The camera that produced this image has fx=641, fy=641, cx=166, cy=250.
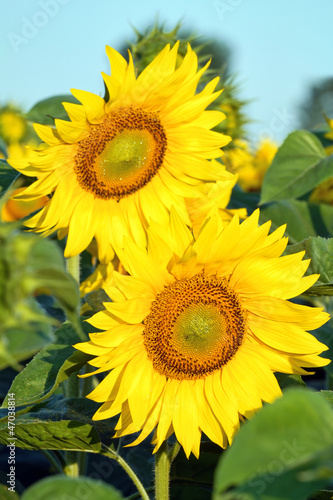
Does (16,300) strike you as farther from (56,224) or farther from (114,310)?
(56,224)

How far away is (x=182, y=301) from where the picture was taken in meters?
0.77

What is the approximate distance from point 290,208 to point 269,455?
1.01 m

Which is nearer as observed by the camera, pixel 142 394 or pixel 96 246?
pixel 142 394

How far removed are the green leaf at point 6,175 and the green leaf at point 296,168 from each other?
0.41 metres

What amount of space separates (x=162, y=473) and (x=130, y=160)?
0.42m

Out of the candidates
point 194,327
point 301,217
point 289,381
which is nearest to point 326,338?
point 289,381

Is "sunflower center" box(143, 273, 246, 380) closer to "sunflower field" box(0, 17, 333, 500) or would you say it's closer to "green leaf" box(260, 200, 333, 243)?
"sunflower field" box(0, 17, 333, 500)

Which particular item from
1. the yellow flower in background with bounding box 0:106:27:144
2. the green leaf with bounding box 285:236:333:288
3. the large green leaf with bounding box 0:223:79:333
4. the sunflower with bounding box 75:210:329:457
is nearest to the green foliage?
the green leaf with bounding box 285:236:333:288

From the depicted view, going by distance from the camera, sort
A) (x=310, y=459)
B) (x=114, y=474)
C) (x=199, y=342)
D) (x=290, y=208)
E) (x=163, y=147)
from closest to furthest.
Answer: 1. (x=310, y=459)
2. (x=199, y=342)
3. (x=163, y=147)
4. (x=114, y=474)
5. (x=290, y=208)

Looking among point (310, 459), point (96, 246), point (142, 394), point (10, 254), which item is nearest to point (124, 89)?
point (96, 246)

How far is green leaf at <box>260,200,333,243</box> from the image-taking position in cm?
126

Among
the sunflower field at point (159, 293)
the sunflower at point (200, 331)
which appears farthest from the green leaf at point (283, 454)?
the sunflower at point (200, 331)

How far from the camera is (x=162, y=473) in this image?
29.6 inches

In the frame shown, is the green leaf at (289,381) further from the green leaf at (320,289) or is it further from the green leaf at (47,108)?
the green leaf at (47,108)
